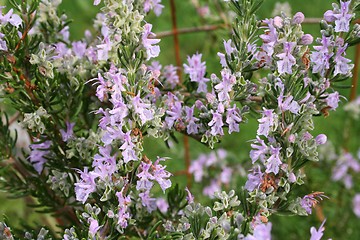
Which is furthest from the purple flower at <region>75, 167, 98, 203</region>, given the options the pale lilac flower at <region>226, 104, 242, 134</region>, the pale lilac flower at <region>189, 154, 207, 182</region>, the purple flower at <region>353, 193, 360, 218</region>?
the purple flower at <region>353, 193, 360, 218</region>

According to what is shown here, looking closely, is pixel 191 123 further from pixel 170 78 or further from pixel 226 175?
pixel 226 175

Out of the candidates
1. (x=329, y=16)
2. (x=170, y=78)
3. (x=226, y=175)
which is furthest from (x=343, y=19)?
(x=226, y=175)

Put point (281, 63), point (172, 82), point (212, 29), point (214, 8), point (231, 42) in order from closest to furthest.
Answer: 1. point (281, 63)
2. point (231, 42)
3. point (172, 82)
4. point (212, 29)
5. point (214, 8)

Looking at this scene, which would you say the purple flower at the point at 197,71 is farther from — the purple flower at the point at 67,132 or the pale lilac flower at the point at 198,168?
the pale lilac flower at the point at 198,168

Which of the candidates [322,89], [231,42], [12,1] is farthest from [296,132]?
[12,1]

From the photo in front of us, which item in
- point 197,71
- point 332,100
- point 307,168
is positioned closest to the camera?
point 332,100

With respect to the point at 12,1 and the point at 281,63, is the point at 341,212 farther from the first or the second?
the point at 12,1

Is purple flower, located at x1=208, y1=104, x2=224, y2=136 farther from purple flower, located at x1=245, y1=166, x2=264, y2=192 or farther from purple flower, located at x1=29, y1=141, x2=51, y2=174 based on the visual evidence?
purple flower, located at x1=29, y1=141, x2=51, y2=174
